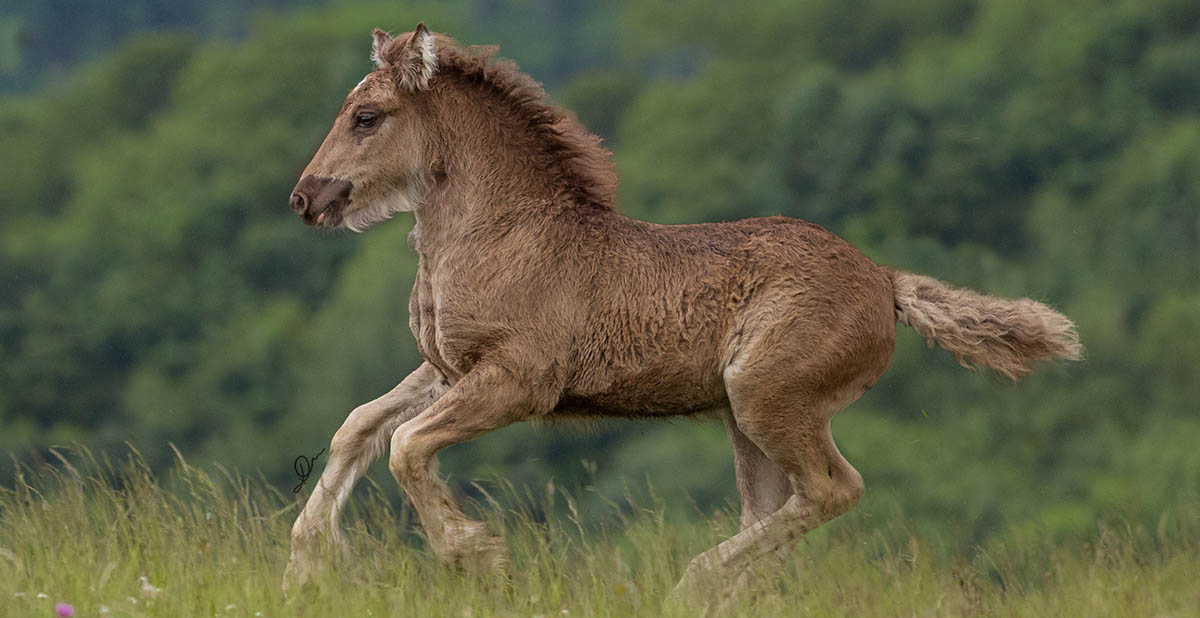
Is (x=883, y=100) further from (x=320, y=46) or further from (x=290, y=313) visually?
(x=320, y=46)

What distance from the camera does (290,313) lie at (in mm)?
40812

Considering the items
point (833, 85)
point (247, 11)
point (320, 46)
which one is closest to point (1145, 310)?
point (833, 85)

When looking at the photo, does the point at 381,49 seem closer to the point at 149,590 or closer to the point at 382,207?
the point at 382,207

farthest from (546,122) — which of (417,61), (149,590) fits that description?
(149,590)

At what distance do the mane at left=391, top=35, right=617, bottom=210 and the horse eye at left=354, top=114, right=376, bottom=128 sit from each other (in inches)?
13.7

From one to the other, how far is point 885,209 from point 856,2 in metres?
17.5

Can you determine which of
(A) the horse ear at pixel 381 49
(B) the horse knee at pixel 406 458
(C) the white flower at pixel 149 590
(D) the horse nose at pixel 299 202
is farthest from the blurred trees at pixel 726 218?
(C) the white flower at pixel 149 590

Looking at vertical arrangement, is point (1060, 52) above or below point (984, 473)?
above

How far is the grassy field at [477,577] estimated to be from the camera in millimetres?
5457

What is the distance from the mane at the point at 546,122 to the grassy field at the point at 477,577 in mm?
1251

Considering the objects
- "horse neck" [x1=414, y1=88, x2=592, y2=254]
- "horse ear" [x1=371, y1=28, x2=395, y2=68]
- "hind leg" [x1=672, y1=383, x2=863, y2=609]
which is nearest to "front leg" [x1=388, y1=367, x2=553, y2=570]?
"horse neck" [x1=414, y1=88, x2=592, y2=254]

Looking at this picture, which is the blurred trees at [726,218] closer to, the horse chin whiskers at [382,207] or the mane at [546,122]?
the mane at [546,122]

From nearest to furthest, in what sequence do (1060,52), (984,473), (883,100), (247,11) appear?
1. (984,473)
2. (883,100)
3. (1060,52)
4. (247,11)

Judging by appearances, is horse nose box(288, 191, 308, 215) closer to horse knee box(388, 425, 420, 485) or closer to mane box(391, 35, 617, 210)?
mane box(391, 35, 617, 210)
